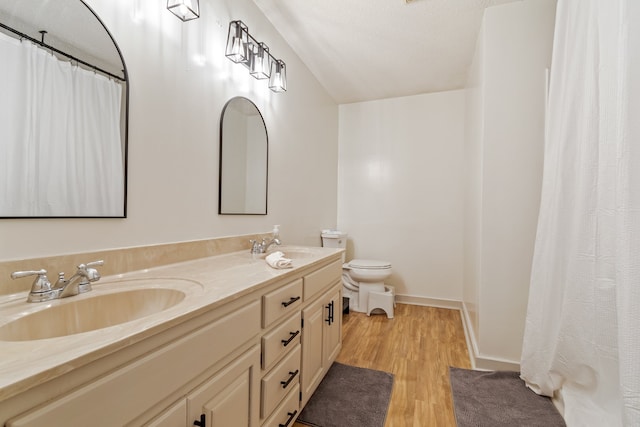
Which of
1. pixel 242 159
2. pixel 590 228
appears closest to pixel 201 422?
pixel 242 159

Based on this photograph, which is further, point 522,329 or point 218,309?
point 522,329

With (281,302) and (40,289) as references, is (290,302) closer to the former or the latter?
(281,302)

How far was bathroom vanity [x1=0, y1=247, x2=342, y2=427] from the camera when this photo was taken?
476 mm

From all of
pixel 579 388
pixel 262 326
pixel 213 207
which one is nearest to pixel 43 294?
pixel 262 326

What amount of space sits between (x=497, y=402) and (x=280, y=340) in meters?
1.28

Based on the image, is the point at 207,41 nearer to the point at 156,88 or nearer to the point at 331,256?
the point at 156,88

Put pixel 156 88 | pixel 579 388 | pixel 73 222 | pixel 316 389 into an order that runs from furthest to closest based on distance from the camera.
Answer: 1. pixel 316 389
2. pixel 579 388
3. pixel 156 88
4. pixel 73 222

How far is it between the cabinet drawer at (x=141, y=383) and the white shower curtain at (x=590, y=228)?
119 cm

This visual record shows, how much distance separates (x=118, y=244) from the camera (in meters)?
1.08

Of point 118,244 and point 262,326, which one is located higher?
point 118,244

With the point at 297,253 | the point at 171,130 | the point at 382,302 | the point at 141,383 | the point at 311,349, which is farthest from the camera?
the point at 382,302

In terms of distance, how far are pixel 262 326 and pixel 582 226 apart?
56.9 inches

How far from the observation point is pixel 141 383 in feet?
1.99

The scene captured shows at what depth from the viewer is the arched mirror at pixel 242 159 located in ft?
5.30
